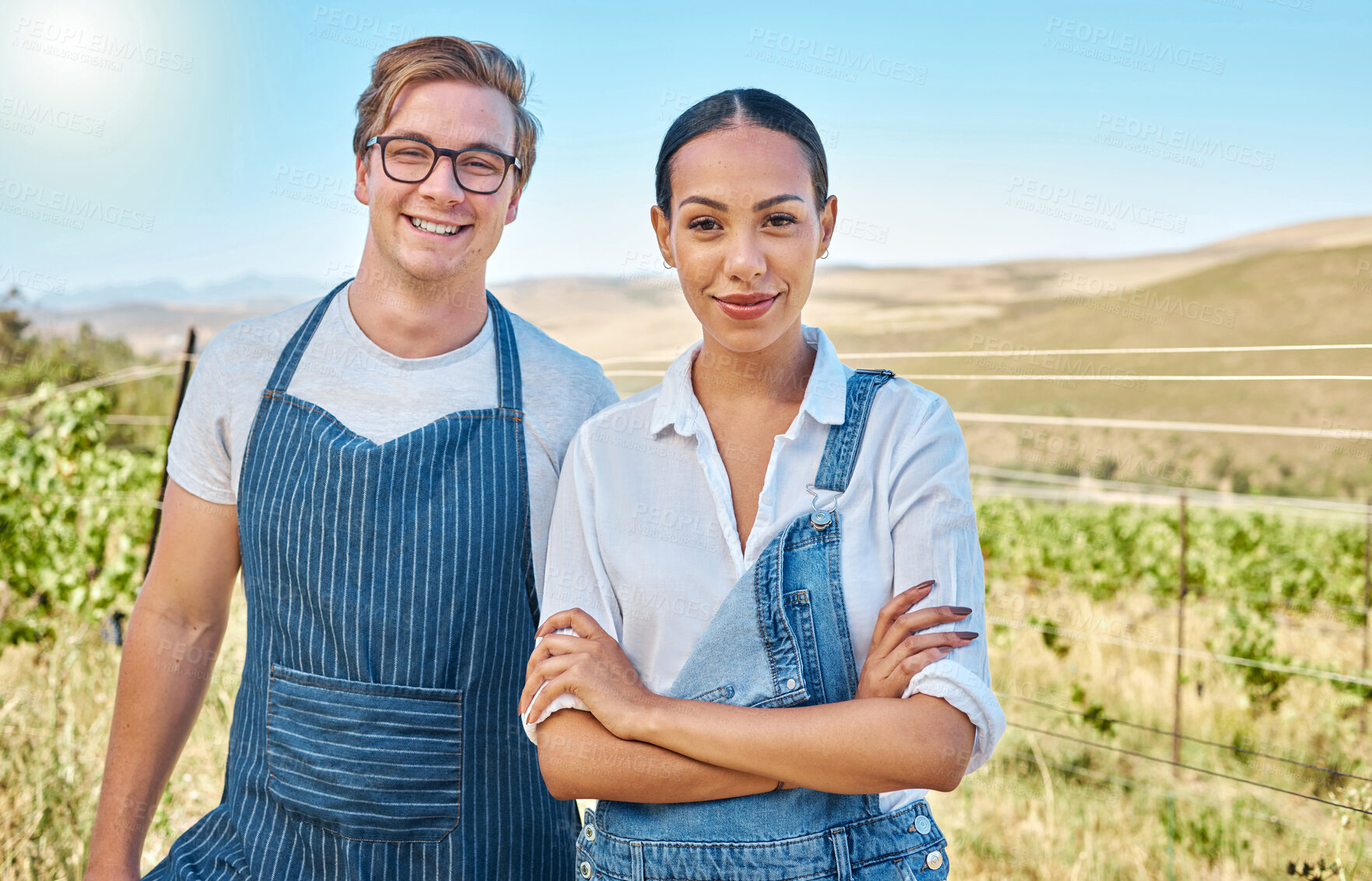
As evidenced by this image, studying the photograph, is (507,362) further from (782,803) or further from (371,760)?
(782,803)

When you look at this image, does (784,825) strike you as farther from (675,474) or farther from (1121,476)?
(1121,476)

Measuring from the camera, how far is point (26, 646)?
5266mm

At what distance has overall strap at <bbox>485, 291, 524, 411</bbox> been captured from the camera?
1.84m

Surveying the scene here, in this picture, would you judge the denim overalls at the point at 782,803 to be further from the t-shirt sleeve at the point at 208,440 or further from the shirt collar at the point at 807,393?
the t-shirt sleeve at the point at 208,440

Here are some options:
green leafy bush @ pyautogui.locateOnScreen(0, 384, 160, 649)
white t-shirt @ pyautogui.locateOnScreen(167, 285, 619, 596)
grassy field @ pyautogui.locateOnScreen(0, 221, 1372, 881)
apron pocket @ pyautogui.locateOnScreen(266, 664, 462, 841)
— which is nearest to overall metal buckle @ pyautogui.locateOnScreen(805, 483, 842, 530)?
white t-shirt @ pyautogui.locateOnScreen(167, 285, 619, 596)

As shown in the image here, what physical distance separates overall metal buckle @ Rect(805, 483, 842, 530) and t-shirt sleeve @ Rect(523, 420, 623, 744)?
1.10ft

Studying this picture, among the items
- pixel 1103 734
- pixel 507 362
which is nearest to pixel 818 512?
pixel 507 362

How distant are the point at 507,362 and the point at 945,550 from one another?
94 centimetres

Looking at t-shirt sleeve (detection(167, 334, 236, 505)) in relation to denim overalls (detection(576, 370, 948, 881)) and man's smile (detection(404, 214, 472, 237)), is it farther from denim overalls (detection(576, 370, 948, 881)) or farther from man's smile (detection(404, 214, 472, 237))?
denim overalls (detection(576, 370, 948, 881))

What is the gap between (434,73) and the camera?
182cm

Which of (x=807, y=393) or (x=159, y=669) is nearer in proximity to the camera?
(x=807, y=393)

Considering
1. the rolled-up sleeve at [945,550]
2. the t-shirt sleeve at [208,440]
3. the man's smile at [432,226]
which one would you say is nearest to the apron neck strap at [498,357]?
the t-shirt sleeve at [208,440]

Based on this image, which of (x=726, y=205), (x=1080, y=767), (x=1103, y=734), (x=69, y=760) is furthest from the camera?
(x=1103, y=734)

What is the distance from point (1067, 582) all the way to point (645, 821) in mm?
6855
